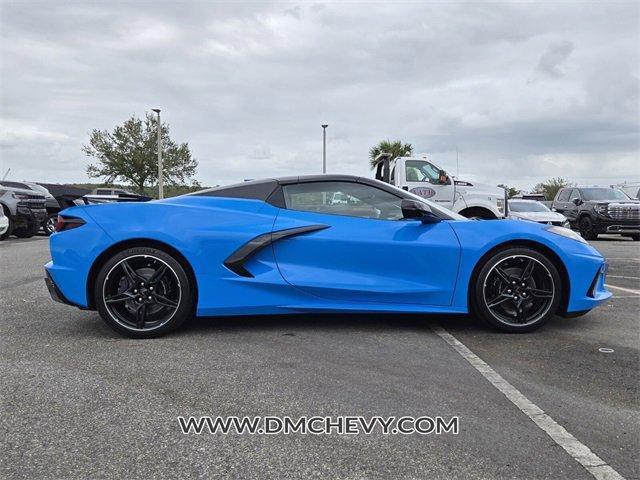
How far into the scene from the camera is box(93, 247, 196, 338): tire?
370 cm

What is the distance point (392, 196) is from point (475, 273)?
0.88m

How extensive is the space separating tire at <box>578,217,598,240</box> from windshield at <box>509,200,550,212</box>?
2.12 metres

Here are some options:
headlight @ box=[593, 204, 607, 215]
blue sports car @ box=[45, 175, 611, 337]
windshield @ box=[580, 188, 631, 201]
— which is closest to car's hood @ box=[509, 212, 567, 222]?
headlight @ box=[593, 204, 607, 215]

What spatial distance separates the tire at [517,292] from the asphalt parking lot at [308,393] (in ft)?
0.46

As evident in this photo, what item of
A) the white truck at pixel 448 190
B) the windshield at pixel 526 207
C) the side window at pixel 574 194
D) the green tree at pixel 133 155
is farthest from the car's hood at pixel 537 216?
the green tree at pixel 133 155

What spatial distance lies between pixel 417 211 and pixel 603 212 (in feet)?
43.8

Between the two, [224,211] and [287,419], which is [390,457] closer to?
[287,419]

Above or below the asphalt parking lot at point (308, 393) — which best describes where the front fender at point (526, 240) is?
above

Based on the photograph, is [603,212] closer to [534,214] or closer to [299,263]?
[534,214]

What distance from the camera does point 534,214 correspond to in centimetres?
1296

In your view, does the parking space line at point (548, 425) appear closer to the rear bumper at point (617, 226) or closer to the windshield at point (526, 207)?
the windshield at point (526, 207)

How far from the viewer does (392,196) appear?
405cm

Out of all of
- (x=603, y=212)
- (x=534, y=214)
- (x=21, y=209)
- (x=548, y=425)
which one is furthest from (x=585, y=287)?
(x=21, y=209)

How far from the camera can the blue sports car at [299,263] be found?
3.73 meters
